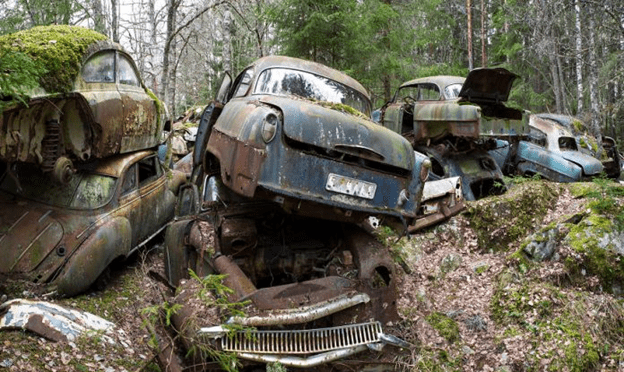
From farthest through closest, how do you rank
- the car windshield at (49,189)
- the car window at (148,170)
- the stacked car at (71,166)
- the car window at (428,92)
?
the car window at (428,92)
the car window at (148,170)
the car windshield at (49,189)
the stacked car at (71,166)

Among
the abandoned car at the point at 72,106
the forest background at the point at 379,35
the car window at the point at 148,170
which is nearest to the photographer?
the abandoned car at the point at 72,106

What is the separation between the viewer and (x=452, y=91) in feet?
31.4

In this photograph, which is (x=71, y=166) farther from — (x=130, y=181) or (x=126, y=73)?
(x=126, y=73)

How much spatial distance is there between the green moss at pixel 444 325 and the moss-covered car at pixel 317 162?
109 cm

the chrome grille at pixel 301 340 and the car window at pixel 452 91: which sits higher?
the car window at pixel 452 91

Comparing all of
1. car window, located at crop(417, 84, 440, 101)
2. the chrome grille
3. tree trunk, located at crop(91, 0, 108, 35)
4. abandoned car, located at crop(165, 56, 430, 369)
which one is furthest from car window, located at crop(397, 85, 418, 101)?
tree trunk, located at crop(91, 0, 108, 35)

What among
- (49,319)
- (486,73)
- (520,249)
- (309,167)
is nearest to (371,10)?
(486,73)

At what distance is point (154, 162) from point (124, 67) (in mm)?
1420

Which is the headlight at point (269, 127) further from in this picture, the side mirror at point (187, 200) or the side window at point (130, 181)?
the side window at point (130, 181)

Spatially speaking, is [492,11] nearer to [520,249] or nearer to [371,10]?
[371,10]

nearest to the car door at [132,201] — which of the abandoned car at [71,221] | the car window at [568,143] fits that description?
the abandoned car at [71,221]

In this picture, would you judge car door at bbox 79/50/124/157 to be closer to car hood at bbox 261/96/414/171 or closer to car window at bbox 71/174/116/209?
car window at bbox 71/174/116/209

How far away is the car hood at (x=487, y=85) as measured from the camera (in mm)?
8148

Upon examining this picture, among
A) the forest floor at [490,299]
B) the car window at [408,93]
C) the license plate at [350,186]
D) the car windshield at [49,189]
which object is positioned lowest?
the forest floor at [490,299]
